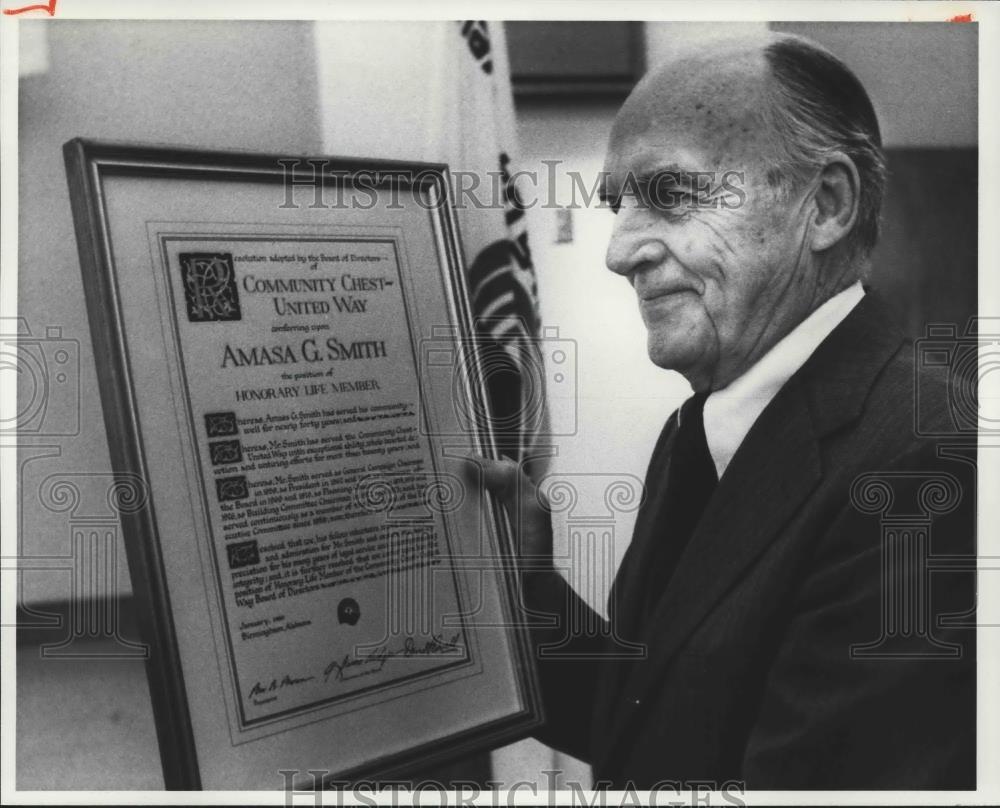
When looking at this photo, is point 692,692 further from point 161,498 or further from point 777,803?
point 161,498

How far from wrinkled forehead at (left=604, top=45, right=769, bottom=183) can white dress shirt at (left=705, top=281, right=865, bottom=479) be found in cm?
26

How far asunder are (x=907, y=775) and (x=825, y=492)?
0.46m

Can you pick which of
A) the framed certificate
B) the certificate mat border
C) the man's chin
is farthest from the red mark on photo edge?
the man's chin

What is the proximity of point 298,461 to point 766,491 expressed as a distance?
27.3 inches

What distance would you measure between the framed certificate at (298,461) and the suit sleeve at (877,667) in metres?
0.40

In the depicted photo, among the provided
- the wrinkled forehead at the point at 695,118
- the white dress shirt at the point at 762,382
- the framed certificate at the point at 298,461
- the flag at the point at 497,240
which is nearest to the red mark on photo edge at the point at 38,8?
the framed certificate at the point at 298,461

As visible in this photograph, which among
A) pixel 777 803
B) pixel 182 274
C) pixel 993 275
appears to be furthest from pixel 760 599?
pixel 182 274

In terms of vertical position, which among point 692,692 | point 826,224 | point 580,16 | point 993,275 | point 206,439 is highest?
point 580,16

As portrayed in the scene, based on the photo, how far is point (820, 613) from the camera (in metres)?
1.45

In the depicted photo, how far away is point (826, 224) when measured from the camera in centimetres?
153
